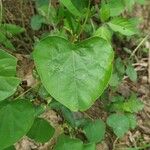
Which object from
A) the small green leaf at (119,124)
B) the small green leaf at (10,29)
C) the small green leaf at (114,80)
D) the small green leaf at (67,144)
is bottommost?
the small green leaf at (119,124)

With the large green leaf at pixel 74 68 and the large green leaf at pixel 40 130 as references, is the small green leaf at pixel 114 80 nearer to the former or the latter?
the large green leaf at pixel 40 130

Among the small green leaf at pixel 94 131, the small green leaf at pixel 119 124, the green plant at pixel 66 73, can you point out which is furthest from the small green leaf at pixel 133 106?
the green plant at pixel 66 73

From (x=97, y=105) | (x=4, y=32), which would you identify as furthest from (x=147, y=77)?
(x=4, y=32)

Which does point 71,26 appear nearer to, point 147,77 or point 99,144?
point 99,144

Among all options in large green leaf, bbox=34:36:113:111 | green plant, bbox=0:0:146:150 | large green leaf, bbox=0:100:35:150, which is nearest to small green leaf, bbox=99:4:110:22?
green plant, bbox=0:0:146:150

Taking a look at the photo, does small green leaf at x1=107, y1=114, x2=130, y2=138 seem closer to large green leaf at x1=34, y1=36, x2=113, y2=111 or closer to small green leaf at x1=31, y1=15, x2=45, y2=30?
small green leaf at x1=31, y1=15, x2=45, y2=30
